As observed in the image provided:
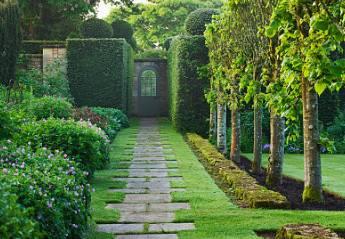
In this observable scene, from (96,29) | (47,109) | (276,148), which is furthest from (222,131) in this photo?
(96,29)

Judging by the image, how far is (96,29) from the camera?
20.8 meters

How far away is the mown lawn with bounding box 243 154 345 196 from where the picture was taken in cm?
820

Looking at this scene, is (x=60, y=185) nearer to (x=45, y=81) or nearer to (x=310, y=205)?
(x=310, y=205)

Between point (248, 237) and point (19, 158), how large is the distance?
81.5 inches

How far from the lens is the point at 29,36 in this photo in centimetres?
2473

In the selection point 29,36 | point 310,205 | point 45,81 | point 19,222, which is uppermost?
point 29,36

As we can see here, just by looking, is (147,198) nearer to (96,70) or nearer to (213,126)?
(213,126)

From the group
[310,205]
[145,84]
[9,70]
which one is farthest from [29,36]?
[310,205]

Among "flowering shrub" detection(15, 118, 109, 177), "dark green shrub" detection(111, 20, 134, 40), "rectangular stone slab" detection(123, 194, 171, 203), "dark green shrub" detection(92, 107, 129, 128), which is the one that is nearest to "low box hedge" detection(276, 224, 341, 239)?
"rectangular stone slab" detection(123, 194, 171, 203)

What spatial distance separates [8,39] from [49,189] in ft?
45.8

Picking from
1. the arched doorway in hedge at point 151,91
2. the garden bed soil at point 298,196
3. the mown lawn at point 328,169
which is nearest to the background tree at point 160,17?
the arched doorway in hedge at point 151,91

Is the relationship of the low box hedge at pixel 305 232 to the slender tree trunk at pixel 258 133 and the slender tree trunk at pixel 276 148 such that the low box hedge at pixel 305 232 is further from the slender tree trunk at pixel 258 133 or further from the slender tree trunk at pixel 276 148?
the slender tree trunk at pixel 258 133

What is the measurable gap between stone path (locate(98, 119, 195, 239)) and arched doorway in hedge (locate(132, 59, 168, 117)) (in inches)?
518

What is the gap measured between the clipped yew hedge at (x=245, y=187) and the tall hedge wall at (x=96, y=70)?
9.02 meters
